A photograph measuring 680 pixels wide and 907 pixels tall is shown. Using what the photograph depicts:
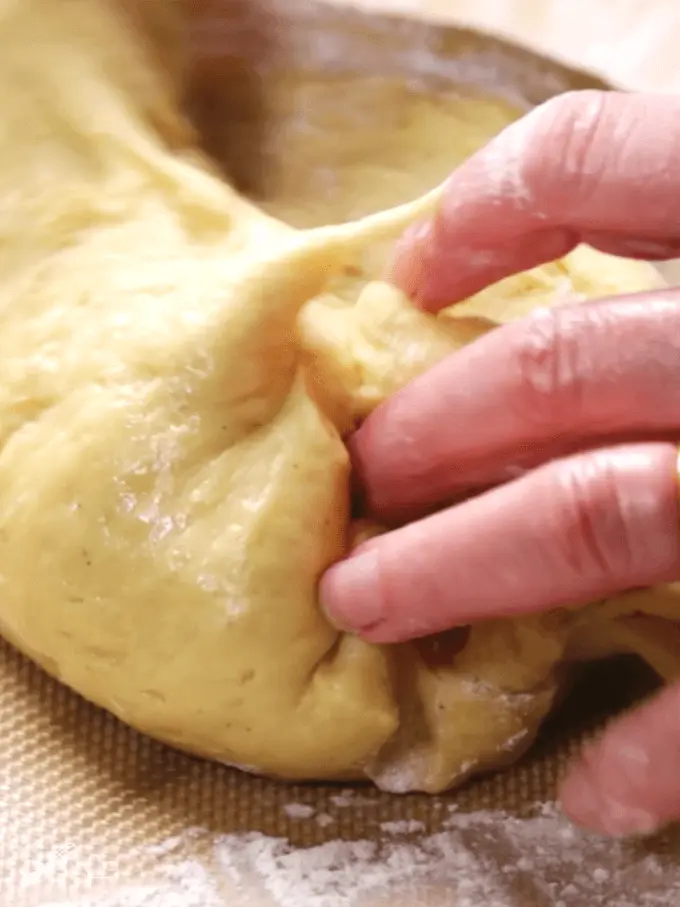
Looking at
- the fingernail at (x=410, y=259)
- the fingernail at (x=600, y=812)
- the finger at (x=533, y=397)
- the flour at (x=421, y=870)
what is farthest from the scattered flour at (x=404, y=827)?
the fingernail at (x=410, y=259)

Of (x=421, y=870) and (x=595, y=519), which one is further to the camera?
(x=421, y=870)

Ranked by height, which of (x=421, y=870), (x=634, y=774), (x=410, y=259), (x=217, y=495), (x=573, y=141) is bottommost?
(x=421, y=870)

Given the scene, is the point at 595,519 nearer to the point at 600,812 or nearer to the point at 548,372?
the point at 548,372

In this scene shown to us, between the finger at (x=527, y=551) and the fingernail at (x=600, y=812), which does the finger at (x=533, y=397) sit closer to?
the finger at (x=527, y=551)

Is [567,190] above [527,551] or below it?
above

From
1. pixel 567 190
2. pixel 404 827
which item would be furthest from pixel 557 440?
pixel 404 827

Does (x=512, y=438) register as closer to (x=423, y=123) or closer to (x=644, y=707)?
(x=644, y=707)
